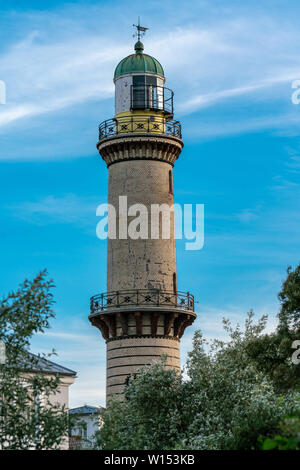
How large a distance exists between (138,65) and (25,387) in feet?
92.9

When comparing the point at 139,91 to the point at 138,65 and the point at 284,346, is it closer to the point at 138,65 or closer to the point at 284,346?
the point at 138,65

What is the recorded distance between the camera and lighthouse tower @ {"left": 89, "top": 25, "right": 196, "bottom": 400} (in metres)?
53.8

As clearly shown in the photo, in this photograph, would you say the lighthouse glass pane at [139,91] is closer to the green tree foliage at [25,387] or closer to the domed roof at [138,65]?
the domed roof at [138,65]

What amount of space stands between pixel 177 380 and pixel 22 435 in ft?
44.6

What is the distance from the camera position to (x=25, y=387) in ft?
112

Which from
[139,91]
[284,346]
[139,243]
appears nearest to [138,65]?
[139,91]

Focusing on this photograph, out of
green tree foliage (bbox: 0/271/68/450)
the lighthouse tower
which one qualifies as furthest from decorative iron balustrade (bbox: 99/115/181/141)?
green tree foliage (bbox: 0/271/68/450)

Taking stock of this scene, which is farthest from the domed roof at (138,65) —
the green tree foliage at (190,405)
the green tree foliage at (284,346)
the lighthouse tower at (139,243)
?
the green tree foliage at (190,405)

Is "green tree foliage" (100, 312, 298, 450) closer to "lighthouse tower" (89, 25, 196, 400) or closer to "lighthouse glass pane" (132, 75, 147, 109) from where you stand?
"lighthouse tower" (89, 25, 196, 400)

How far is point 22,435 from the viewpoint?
109 ft

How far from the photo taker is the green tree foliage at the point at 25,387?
33.2 metres

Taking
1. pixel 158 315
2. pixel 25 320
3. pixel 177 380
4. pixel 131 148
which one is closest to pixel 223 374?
pixel 177 380

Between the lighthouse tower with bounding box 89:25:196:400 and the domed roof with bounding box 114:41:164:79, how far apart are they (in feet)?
0.19
